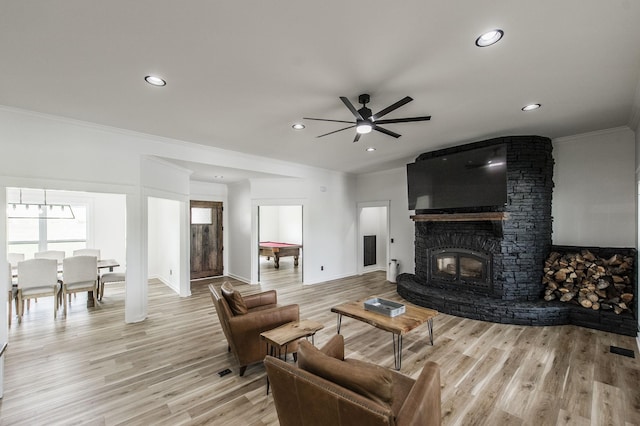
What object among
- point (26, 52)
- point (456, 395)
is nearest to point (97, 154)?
point (26, 52)

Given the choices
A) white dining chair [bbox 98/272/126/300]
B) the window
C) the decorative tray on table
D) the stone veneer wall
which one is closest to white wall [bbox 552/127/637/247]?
the stone veneer wall

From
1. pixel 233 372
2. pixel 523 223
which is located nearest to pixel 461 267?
pixel 523 223

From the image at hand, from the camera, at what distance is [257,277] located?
22.4ft

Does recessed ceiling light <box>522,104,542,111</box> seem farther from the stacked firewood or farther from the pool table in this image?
the pool table

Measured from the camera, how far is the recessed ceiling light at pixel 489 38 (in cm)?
198

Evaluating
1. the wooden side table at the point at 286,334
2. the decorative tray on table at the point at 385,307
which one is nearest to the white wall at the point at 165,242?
the wooden side table at the point at 286,334

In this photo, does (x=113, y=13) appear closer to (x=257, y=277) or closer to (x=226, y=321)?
(x=226, y=321)

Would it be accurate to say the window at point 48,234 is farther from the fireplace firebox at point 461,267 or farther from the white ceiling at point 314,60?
the fireplace firebox at point 461,267

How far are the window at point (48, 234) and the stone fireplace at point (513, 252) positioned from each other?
26.5 feet

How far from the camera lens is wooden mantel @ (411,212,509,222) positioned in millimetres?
4387

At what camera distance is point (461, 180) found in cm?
474

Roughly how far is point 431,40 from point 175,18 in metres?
1.83

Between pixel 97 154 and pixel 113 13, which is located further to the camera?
pixel 97 154

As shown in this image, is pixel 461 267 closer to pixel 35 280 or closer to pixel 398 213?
pixel 398 213
